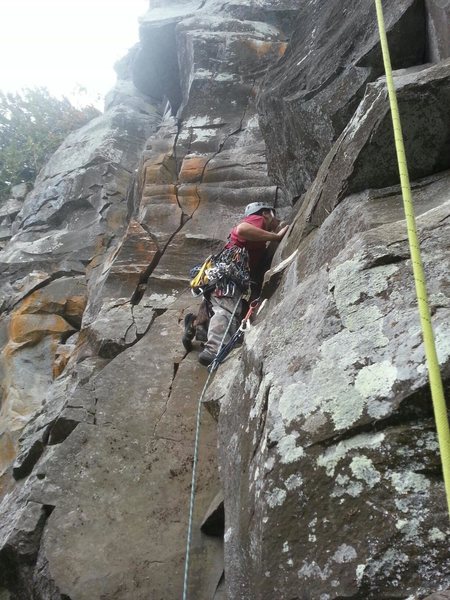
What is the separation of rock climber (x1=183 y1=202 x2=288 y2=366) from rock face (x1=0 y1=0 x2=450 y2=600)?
0.34 m

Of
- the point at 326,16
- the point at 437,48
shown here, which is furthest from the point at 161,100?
the point at 437,48

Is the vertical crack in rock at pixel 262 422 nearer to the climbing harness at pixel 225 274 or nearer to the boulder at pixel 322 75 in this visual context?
the climbing harness at pixel 225 274

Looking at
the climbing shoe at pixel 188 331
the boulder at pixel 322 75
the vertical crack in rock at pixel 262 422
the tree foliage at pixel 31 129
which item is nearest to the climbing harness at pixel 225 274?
the climbing shoe at pixel 188 331

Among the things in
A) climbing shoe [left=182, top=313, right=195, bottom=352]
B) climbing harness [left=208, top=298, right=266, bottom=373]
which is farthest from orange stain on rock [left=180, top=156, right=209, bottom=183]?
climbing harness [left=208, top=298, right=266, bottom=373]

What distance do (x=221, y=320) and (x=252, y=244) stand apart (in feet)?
3.69

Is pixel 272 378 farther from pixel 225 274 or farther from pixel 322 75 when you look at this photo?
pixel 322 75

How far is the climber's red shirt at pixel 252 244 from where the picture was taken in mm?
6301

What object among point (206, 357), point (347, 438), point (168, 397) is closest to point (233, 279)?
point (206, 357)

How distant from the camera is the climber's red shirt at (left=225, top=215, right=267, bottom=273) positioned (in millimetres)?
6301

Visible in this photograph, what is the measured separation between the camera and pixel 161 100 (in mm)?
16203

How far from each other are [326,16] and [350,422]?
6.67 meters

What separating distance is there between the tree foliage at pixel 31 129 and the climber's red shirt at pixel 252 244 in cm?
1192

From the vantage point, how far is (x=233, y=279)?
19.8ft

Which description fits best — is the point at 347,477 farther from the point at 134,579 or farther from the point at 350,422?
the point at 134,579
